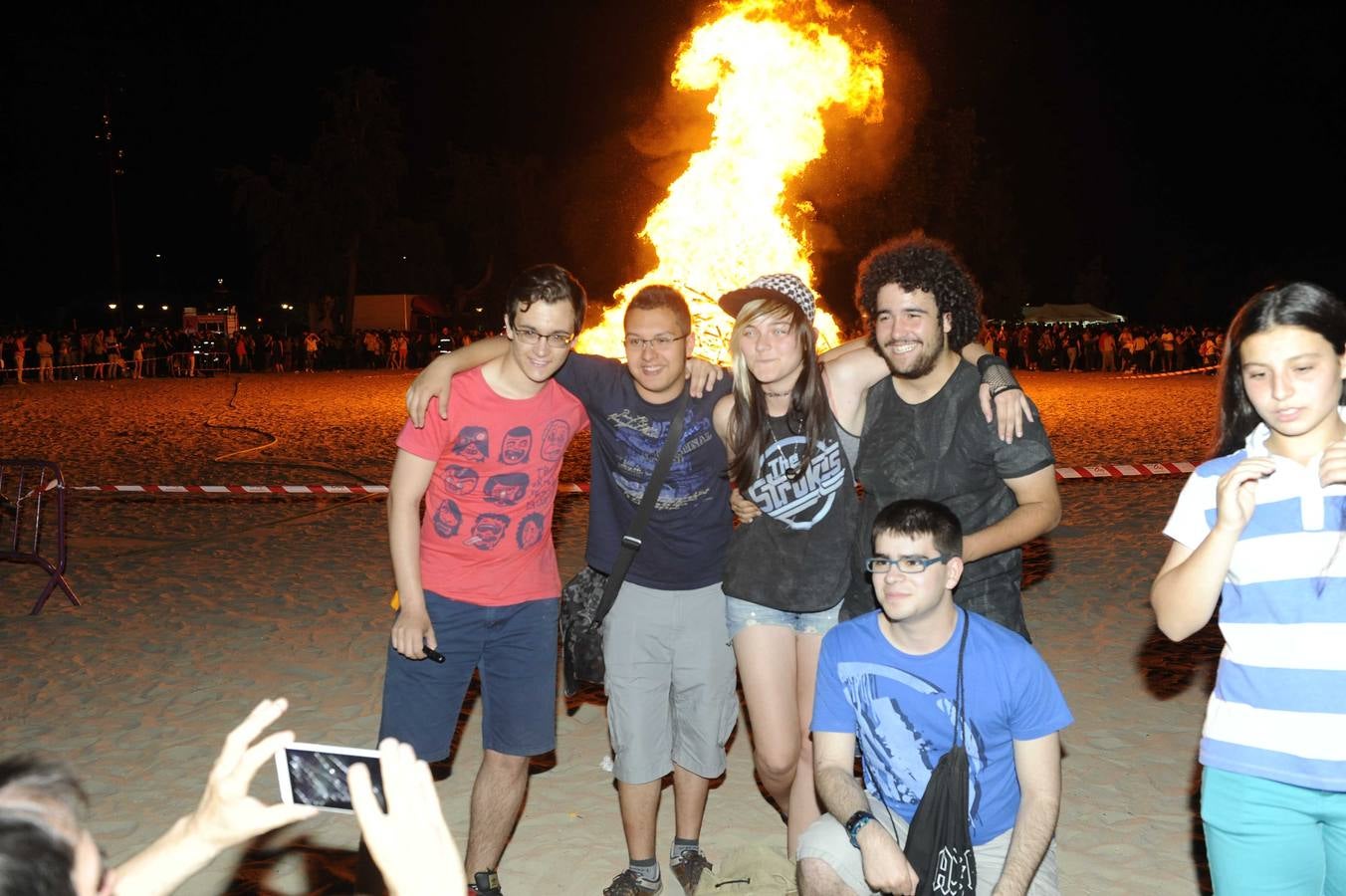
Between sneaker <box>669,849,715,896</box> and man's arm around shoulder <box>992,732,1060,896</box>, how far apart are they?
1.59 meters

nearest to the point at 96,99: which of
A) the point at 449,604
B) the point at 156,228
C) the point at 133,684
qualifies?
the point at 156,228

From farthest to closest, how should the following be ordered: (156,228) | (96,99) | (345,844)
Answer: (156,228) < (96,99) < (345,844)

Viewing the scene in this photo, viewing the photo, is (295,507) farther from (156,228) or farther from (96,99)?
(156,228)

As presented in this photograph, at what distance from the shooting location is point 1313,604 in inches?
104

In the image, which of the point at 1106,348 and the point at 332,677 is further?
the point at 1106,348

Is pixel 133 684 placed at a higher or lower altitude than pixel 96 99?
lower

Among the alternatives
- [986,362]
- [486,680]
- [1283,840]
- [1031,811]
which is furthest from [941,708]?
[486,680]

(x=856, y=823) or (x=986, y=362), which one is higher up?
(x=986, y=362)

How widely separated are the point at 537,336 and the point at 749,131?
14.7m

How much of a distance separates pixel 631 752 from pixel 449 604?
3.07 feet

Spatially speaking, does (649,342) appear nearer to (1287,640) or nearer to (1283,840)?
(1287,640)

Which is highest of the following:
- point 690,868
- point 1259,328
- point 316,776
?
point 1259,328

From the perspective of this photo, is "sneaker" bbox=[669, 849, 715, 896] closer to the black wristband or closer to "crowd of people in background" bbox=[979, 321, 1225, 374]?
the black wristband

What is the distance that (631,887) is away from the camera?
439cm
